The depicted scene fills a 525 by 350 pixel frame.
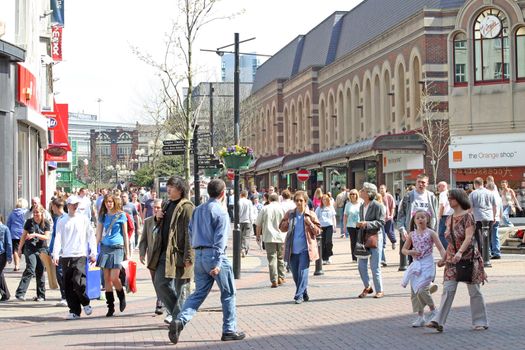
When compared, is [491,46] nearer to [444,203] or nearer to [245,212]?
[245,212]

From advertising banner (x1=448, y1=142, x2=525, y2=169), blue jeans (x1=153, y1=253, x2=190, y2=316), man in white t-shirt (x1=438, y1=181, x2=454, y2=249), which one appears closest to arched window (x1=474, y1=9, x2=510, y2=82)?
advertising banner (x1=448, y1=142, x2=525, y2=169)

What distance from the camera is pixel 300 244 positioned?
574 inches

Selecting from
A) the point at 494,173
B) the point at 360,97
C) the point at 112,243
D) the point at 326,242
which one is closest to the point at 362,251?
the point at 112,243

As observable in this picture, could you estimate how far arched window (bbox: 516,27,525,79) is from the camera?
4456cm

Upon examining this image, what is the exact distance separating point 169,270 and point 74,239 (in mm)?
2922

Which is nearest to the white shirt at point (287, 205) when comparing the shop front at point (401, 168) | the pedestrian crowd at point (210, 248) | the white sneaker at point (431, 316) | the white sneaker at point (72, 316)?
the pedestrian crowd at point (210, 248)

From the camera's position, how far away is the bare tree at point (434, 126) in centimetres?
4531

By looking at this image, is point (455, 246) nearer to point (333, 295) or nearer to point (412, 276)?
point (412, 276)

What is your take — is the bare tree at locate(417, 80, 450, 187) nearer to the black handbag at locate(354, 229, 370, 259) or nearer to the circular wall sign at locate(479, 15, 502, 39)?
the circular wall sign at locate(479, 15, 502, 39)

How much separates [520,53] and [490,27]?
1.89m

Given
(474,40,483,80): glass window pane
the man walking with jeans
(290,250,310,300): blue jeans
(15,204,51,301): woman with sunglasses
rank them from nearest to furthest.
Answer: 1. (290,250,310,300): blue jeans
2. (15,204,51,301): woman with sunglasses
3. the man walking with jeans
4. (474,40,483,80): glass window pane

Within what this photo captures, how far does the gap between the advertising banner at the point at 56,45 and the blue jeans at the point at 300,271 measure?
3559cm

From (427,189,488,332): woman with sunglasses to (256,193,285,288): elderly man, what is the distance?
6651mm

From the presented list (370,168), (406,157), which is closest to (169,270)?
(406,157)
